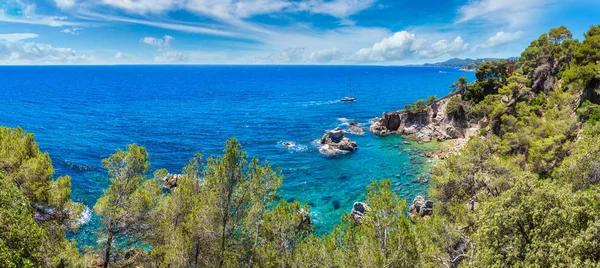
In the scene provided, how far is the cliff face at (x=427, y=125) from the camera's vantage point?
78.5 meters

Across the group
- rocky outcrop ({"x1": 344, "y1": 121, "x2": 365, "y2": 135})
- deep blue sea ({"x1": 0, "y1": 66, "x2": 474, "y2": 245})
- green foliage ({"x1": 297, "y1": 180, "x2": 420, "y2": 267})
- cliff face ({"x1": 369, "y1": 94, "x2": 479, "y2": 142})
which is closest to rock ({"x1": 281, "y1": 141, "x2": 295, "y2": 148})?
deep blue sea ({"x1": 0, "y1": 66, "x2": 474, "y2": 245})

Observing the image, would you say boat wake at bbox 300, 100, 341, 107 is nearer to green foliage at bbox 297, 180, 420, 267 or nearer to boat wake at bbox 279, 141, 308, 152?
boat wake at bbox 279, 141, 308, 152

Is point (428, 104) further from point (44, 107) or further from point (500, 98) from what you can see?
point (44, 107)

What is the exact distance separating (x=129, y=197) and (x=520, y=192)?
26466 millimetres

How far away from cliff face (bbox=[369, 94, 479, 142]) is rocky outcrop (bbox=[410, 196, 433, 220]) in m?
37.2

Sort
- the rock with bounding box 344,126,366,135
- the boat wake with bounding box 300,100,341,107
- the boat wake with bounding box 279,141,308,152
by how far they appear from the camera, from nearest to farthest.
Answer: the boat wake with bounding box 279,141,308,152 → the rock with bounding box 344,126,366,135 → the boat wake with bounding box 300,100,341,107

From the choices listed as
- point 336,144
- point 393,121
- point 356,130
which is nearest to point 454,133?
point 393,121

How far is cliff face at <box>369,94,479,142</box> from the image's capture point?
78500 mm

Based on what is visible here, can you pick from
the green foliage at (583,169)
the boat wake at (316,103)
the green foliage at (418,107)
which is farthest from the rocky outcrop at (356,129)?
the green foliage at (583,169)

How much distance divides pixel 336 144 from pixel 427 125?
27566 millimetres

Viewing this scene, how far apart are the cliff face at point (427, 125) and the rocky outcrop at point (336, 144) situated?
1611cm

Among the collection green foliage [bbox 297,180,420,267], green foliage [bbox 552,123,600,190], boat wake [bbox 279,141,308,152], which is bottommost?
boat wake [bbox 279,141,308,152]

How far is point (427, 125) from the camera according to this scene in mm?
85812

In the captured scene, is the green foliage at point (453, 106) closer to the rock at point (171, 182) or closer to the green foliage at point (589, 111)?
the green foliage at point (589, 111)
